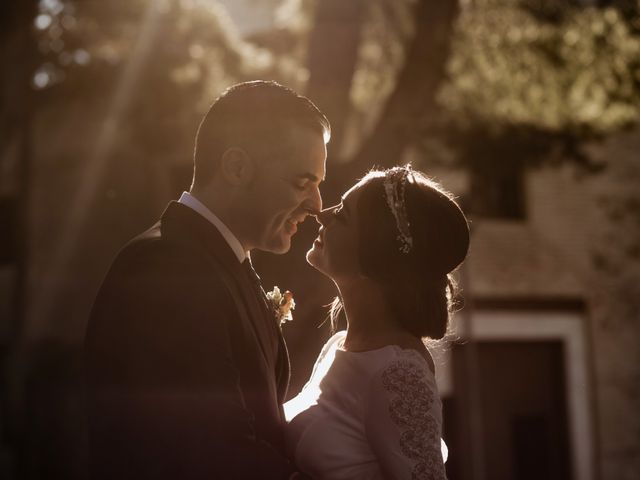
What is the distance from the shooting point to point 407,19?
8203mm

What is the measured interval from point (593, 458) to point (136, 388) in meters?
14.1

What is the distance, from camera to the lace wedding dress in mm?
2697

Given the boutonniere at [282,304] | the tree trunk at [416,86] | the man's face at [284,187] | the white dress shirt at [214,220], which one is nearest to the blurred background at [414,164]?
the tree trunk at [416,86]

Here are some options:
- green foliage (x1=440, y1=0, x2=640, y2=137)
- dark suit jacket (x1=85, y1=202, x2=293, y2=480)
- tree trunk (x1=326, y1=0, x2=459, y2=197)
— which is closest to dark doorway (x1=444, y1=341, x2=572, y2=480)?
green foliage (x1=440, y1=0, x2=640, y2=137)

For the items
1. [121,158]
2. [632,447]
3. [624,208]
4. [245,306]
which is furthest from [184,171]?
[632,447]

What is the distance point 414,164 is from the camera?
10.8 meters

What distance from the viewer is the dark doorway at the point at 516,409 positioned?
14.6 metres

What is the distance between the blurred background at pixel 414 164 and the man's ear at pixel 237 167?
1966mm

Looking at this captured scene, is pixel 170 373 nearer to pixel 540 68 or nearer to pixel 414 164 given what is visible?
pixel 540 68

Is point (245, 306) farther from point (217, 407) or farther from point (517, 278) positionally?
point (517, 278)

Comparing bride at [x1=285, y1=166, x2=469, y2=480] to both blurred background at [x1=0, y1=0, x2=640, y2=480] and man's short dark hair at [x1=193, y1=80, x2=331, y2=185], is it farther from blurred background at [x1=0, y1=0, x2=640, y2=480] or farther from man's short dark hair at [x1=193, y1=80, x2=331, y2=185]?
blurred background at [x1=0, y1=0, x2=640, y2=480]

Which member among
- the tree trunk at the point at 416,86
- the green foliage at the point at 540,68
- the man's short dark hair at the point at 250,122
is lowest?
the man's short dark hair at the point at 250,122

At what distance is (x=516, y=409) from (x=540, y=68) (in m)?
8.38

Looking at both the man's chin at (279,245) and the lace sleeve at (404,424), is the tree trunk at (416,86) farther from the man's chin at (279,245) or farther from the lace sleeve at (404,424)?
the lace sleeve at (404,424)
